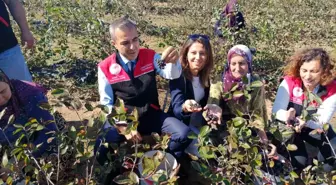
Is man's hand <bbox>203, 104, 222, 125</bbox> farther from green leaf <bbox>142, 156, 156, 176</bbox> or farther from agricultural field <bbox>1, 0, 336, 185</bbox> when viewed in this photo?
green leaf <bbox>142, 156, 156, 176</bbox>

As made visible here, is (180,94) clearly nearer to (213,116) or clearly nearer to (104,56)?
(213,116)

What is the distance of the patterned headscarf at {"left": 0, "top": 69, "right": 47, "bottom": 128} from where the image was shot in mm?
1951

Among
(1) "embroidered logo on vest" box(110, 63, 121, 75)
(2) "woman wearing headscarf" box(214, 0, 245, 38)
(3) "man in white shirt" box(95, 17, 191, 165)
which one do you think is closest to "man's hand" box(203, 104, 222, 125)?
(3) "man in white shirt" box(95, 17, 191, 165)

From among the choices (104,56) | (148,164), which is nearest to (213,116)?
(148,164)

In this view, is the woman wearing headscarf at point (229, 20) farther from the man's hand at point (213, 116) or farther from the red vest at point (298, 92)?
the man's hand at point (213, 116)

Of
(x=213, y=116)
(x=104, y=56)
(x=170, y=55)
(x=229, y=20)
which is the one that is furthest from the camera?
(x=229, y=20)

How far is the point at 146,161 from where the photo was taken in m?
1.25

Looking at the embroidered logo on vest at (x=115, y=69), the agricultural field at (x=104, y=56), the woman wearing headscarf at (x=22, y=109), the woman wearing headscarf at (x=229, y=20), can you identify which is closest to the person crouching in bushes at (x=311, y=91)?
the agricultural field at (x=104, y=56)

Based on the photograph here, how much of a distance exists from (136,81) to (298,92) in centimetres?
99

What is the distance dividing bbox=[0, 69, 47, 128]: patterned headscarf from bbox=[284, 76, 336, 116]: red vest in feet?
4.86

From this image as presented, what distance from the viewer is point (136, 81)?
7.98 feet

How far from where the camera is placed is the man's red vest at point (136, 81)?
2.40 m

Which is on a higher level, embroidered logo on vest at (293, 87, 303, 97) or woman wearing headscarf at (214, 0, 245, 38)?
woman wearing headscarf at (214, 0, 245, 38)

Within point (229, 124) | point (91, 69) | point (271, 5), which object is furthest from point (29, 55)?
point (271, 5)
